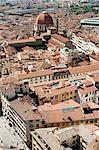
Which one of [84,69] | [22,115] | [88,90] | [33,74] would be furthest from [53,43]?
[22,115]

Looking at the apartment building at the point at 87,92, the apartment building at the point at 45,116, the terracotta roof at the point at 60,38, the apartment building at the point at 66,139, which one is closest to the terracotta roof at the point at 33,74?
the apartment building at the point at 87,92

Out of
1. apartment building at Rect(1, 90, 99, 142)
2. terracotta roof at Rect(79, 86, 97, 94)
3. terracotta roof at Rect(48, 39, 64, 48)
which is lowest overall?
apartment building at Rect(1, 90, 99, 142)

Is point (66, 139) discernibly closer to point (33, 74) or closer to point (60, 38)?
point (33, 74)

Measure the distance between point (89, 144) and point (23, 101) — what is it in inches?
486

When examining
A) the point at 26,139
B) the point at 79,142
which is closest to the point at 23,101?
the point at 26,139

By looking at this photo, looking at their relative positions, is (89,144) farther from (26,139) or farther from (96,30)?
(96,30)

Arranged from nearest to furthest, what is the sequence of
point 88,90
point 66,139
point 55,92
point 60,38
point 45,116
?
point 66,139 < point 45,116 < point 55,92 < point 88,90 < point 60,38

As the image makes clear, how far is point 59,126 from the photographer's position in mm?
35344

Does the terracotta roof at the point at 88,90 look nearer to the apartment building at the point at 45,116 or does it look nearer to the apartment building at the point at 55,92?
the apartment building at the point at 55,92

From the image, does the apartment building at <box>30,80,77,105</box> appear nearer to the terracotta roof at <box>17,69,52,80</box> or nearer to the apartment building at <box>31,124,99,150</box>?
the terracotta roof at <box>17,69,52,80</box>

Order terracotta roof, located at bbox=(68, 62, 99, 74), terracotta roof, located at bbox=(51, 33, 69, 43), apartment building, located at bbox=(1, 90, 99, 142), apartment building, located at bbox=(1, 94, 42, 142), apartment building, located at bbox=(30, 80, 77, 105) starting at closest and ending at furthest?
apartment building, located at bbox=(1, 94, 42, 142) < apartment building, located at bbox=(1, 90, 99, 142) < apartment building, located at bbox=(30, 80, 77, 105) < terracotta roof, located at bbox=(68, 62, 99, 74) < terracotta roof, located at bbox=(51, 33, 69, 43)

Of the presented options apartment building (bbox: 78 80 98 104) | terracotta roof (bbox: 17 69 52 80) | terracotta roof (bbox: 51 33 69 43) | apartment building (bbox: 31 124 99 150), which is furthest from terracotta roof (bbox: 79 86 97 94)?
terracotta roof (bbox: 51 33 69 43)

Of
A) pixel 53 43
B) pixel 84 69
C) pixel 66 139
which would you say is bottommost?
pixel 66 139

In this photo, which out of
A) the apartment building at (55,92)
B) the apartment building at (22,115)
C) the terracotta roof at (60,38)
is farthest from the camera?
the terracotta roof at (60,38)
